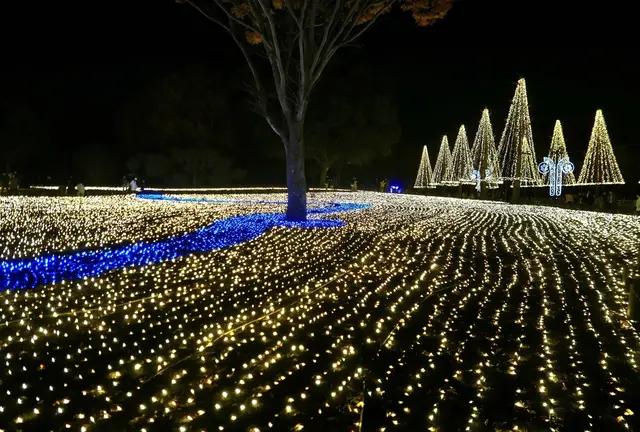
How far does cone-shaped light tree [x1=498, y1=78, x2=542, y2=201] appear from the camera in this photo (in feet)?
102

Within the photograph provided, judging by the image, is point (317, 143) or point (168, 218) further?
point (317, 143)

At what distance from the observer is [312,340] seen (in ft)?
15.9

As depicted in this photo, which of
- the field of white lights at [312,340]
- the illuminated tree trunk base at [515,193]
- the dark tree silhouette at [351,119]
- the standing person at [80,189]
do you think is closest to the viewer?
the field of white lights at [312,340]

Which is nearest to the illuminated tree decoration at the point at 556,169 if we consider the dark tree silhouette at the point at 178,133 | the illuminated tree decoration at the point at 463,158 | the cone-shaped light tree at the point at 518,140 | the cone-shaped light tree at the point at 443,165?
the cone-shaped light tree at the point at 518,140

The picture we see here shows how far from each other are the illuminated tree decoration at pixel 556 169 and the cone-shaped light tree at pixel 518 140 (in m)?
2.73

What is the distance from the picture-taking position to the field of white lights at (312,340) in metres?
3.44

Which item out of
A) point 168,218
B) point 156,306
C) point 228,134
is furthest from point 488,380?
point 228,134

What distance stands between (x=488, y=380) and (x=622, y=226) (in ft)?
46.6

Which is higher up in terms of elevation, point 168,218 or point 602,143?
point 602,143

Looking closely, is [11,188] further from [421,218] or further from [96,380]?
[96,380]

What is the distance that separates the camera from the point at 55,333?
4934 mm

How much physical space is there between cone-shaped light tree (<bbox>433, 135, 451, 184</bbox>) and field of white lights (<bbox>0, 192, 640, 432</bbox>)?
117 feet

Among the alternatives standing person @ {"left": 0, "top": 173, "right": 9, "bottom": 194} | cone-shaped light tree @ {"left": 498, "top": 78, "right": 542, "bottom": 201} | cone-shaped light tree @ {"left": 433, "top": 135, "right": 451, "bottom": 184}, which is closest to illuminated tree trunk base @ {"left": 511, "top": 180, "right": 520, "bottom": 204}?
cone-shaped light tree @ {"left": 498, "top": 78, "right": 542, "bottom": 201}

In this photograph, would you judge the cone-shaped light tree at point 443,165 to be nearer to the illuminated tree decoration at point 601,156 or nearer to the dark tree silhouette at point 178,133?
the illuminated tree decoration at point 601,156
